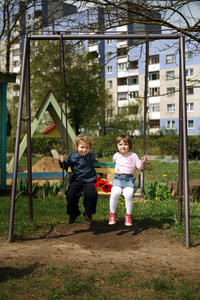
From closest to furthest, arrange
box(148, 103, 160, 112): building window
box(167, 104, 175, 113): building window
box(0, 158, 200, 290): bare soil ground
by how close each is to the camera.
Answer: box(0, 158, 200, 290): bare soil ground
box(167, 104, 175, 113): building window
box(148, 103, 160, 112): building window

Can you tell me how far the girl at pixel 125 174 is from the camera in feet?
15.5

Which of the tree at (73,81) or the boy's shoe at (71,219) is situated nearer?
the boy's shoe at (71,219)

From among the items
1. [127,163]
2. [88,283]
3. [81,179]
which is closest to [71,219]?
[81,179]

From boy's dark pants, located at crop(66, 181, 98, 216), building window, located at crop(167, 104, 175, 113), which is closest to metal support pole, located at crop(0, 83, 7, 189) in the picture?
boy's dark pants, located at crop(66, 181, 98, 216)

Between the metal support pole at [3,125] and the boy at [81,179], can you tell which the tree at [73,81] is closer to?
the metal support pole at [3,125]

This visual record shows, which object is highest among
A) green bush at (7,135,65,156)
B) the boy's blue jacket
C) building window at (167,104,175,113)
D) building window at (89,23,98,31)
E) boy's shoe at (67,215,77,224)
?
building window at (167,104,175,113)

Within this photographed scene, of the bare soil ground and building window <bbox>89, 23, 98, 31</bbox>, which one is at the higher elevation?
building window <bbox>89, 23, 98, 31</bbox>

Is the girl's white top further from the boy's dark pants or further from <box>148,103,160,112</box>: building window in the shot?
<box>148,103,160,112</box>: building window

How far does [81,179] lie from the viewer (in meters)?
5.00

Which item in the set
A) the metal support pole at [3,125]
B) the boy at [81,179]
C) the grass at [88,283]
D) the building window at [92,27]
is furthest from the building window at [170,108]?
the grass at [88,283]

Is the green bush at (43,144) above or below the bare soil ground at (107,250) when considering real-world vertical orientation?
above

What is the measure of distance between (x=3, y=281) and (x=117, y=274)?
98cm

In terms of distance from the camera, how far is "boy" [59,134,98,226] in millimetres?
4820

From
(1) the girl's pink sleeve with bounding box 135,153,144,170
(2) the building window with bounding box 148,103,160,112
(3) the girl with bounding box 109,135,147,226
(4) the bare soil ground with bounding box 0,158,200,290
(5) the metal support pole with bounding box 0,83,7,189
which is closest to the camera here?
(4) the bare soil ground with bounding box 0,158,200,290
